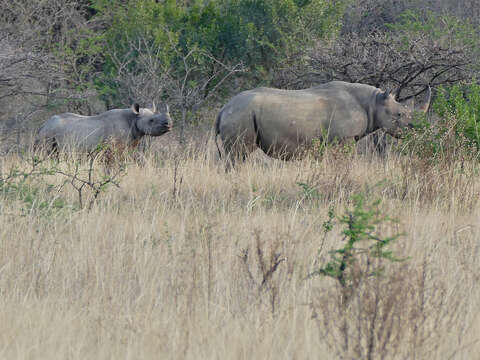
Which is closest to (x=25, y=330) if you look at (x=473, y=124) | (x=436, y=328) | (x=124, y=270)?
(x=124, y=270)

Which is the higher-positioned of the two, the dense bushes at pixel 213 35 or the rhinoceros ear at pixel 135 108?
the dense bushes at pixel 213 35

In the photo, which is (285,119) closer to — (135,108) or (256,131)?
(256,131)

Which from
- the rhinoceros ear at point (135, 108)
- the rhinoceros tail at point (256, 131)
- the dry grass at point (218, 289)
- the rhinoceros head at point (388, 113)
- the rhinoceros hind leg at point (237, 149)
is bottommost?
the rhinoceros ear at point (135, 108)

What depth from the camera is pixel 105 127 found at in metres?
10.9

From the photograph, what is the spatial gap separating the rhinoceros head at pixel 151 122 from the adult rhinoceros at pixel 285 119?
227cm

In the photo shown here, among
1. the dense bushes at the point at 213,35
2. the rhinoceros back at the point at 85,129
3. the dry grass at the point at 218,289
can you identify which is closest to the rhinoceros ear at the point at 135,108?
the rhinoceros back at the point at 85,129

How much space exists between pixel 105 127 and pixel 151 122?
743 millimetres

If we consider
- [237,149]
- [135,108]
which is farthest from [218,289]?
[135,108]

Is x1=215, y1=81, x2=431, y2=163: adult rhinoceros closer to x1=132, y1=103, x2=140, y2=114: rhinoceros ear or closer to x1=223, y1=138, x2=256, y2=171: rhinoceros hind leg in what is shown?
x1=223, y1=138, x2=256, y2=171: rhinoceros hind leg

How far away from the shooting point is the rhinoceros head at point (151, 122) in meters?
11.0

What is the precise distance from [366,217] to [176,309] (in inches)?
48.1

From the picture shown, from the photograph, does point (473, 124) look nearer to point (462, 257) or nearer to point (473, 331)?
point (462, 257)

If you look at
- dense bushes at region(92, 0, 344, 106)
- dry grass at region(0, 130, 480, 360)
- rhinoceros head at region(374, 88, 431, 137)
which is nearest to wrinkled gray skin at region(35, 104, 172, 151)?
dense bushes at region(92, 0, 344, 106)

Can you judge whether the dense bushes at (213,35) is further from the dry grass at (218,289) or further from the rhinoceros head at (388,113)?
the dry grass at (218,289)
